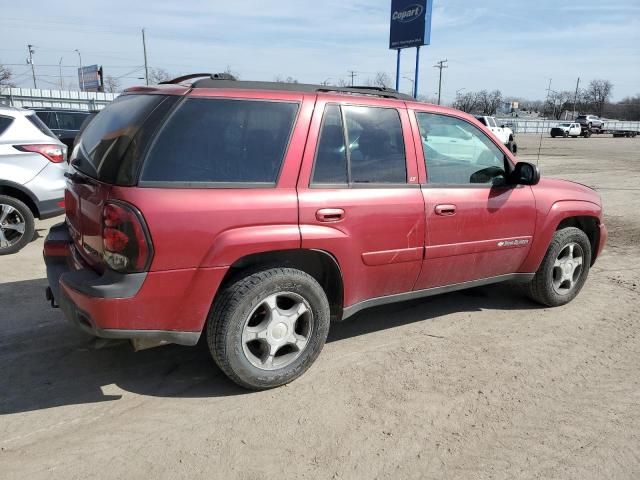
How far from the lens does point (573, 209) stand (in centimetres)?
464

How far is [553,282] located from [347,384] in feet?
8.15

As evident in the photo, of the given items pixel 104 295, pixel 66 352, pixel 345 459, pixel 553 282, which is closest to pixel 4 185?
pixel 66 352

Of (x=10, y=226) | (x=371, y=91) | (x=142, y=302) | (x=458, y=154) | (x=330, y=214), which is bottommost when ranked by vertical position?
(x=10, y=226)

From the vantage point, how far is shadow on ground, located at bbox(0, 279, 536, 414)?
3215 mm

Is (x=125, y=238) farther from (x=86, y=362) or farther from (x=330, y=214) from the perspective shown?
(x=86, y=362)

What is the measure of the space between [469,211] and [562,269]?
145 cm

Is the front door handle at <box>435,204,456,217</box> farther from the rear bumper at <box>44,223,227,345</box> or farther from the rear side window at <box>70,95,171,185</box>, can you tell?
the rear side window at <box>70,95,171,185</box>

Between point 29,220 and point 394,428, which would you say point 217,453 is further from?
point 29,220

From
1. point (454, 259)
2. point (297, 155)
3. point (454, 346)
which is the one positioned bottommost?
point (454, 346)

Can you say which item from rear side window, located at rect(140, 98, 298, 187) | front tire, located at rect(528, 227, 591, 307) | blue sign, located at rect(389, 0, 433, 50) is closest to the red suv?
rear side window, located at rect(140, 98, 298, 187)

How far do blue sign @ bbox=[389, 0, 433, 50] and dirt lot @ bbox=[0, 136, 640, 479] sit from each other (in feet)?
60.6

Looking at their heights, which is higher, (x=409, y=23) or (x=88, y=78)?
(x=409, y=23)

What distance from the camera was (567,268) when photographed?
4.81 meters

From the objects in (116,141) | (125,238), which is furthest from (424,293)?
(116,141)
